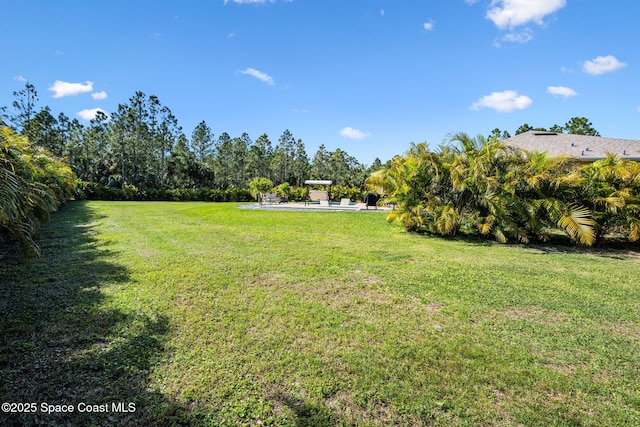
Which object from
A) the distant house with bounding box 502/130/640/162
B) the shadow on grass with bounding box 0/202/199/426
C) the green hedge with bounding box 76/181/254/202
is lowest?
the shadow on grass with bounding box 0/202/199/426

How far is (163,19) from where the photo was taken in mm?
9695

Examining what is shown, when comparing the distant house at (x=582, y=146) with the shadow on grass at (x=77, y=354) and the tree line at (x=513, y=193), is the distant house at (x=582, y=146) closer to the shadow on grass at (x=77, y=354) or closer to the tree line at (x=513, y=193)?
the tree line at (x=513, y=193)

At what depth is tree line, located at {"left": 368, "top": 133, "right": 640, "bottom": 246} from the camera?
737 cm

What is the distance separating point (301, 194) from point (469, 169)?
18.2m

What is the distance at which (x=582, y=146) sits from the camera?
16.5 metres

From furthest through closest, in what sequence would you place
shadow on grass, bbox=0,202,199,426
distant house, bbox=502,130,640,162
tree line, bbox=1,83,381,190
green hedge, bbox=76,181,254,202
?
1. tree line, bbox=1,83,381,190
2. green hedge, bbox=76,181,254,202
3. distant house, bbox=502,130,640,162
4. shadow on grass, bbox=0,202,199,426

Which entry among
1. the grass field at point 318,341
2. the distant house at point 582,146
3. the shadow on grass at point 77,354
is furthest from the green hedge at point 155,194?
the distant house at point 582,146

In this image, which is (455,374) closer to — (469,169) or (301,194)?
(469,169)

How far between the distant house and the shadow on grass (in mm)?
16747

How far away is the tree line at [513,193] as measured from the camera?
290 inches

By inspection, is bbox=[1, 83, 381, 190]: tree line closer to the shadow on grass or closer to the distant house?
the distant house

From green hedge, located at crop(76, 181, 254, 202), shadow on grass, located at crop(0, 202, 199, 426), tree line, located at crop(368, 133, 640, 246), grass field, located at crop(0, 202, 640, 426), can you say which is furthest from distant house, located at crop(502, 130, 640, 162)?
green hedge, located at crop(76, 181, 254, 202)

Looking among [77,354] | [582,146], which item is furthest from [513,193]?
[582,146]

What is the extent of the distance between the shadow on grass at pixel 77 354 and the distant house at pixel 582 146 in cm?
1675
